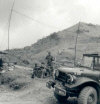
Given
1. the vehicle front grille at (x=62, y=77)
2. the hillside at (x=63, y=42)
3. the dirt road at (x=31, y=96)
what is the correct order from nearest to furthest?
the vehicle front grille at (x=62, y=77), the dirt road at (x=31, y=96), the hillside at (x=63, y=42)

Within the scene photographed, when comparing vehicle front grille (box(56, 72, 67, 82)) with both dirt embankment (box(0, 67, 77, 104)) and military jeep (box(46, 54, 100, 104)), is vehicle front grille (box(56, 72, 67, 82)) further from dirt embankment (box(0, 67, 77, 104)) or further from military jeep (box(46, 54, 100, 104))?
dirt embankment (box(0, 67, 77, 104))

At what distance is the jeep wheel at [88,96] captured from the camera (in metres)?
9.54

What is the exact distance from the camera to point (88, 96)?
9.73m

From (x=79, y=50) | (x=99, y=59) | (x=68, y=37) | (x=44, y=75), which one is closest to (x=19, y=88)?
(x=44, y=75)

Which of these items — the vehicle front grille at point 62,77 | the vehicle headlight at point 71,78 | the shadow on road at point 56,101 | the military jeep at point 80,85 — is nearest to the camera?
the military jeep at point 80,85

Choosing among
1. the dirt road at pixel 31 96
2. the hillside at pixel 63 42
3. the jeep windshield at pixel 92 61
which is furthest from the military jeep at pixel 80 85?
the hillside at pixel 63 42

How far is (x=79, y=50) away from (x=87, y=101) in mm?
31241

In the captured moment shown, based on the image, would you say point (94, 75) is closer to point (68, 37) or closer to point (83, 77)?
point (83, 77)

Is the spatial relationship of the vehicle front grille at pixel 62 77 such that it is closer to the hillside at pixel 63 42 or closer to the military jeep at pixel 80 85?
the military jeep at pixel 80 85

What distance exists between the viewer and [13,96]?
1267 centimetres

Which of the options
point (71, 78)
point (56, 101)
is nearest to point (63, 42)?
point (56, 101)

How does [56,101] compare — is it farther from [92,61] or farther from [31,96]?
[92,61]

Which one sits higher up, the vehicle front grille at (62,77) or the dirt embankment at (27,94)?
the vehicle front grille at (62,77)

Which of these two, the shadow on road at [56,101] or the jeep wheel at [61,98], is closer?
the jeep wheel at [61,98]
